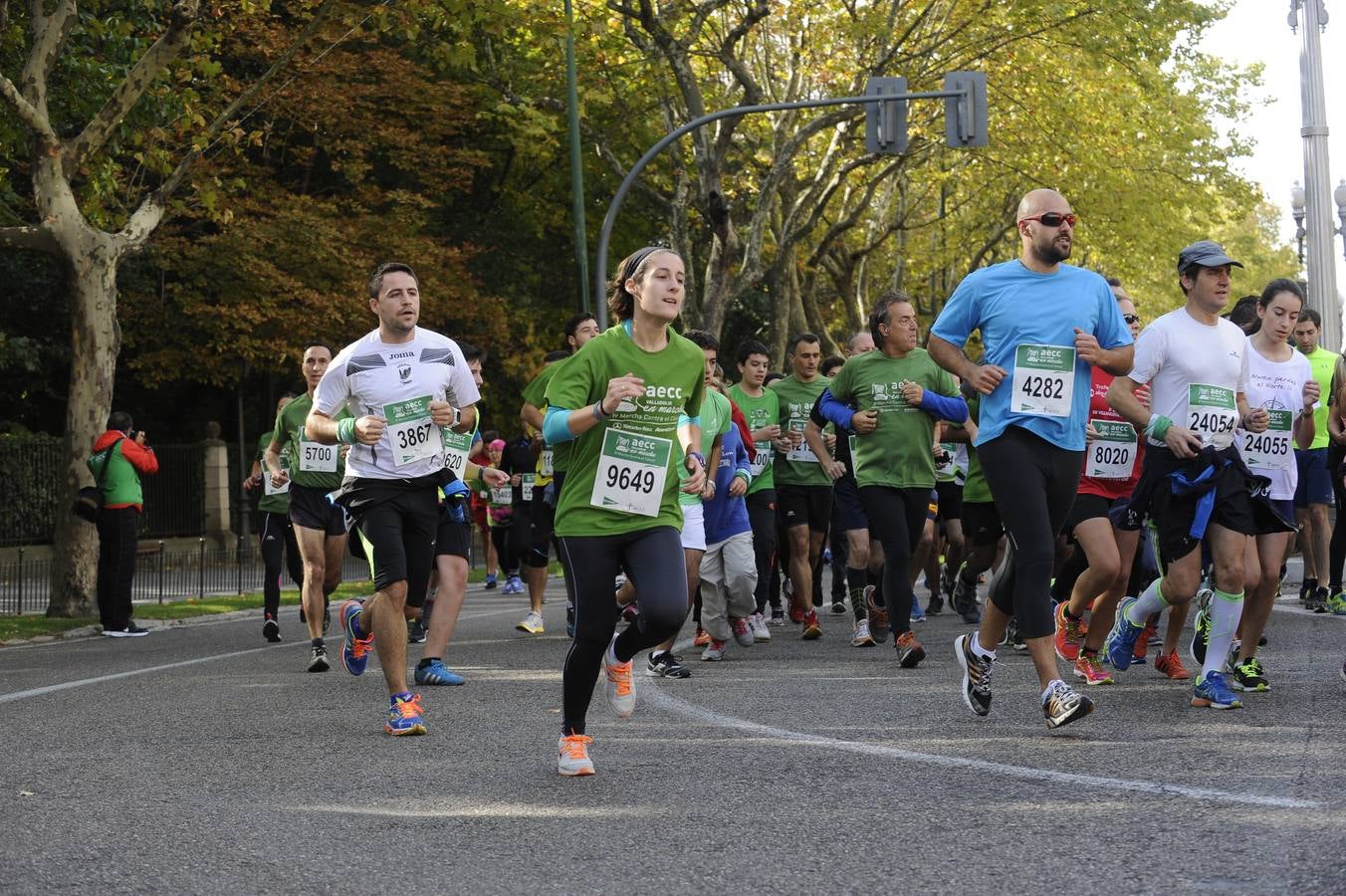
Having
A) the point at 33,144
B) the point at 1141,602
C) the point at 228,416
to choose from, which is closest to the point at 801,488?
the point at 1141,602

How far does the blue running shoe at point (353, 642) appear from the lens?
9328 millimetres

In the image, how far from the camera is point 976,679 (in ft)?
26.2

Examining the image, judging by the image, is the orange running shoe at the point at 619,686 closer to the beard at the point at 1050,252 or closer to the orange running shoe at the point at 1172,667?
the beard at the point at 1050,252

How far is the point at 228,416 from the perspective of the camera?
3616cm

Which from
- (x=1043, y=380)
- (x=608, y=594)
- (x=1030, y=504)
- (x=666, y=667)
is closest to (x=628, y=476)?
(x=608, y=594)

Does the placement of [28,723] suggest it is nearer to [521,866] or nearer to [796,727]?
[796,727]

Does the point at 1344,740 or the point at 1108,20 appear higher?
the point at 1108,20

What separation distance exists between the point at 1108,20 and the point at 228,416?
17.6 meters

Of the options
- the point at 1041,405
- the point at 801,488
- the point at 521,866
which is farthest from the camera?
the point at 801,488

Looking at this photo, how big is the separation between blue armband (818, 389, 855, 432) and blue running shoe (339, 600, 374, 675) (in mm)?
3189

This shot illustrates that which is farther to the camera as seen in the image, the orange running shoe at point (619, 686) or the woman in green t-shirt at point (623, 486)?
the orange running shoe at point (619, 686)

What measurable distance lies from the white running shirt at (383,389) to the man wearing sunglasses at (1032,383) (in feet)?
7.59

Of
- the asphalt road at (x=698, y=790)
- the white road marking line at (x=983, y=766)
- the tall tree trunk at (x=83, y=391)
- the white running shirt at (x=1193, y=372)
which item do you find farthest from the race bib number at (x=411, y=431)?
the tall tree trunk at (x=83, y=391)

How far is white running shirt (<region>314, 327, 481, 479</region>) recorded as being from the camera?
28.3 feet
